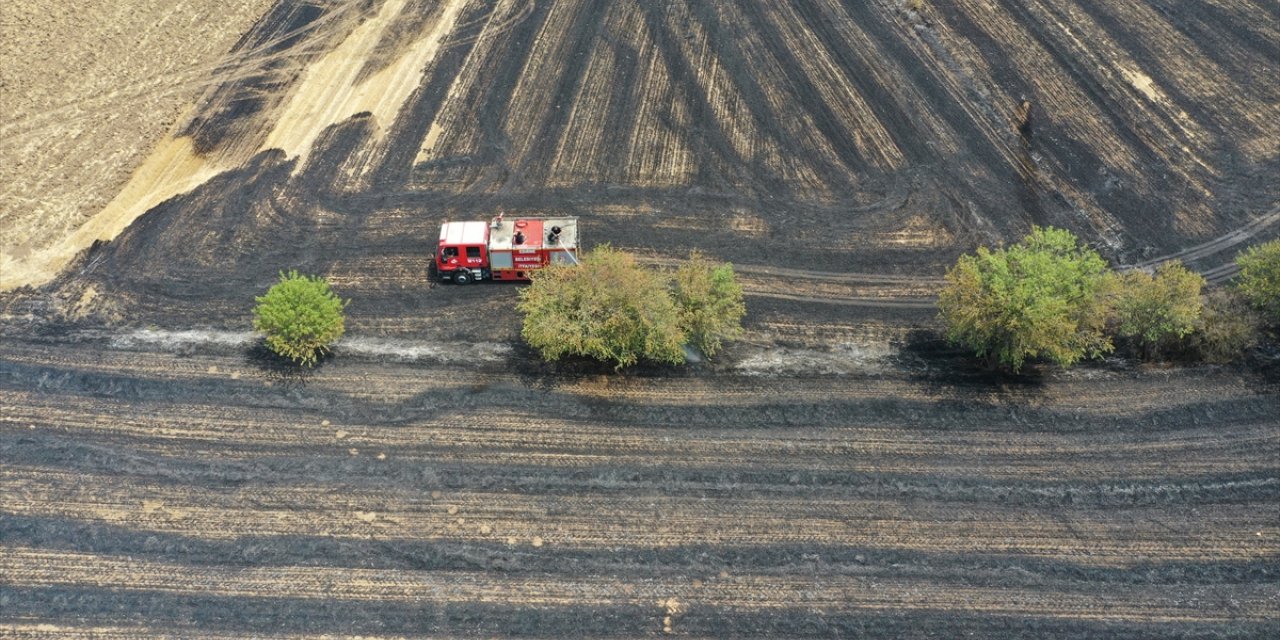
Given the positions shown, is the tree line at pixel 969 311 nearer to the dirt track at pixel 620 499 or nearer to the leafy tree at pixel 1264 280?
the leafy tree at pixel 1264 280

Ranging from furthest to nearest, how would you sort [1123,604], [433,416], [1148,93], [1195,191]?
[1148,93], [1195,191], [433,416], [1123,604]

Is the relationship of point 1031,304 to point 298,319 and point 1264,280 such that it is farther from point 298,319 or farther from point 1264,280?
point 298,319

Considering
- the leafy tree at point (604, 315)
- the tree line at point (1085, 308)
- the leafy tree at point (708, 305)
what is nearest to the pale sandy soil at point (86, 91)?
the leafy tree at point (604, 315)

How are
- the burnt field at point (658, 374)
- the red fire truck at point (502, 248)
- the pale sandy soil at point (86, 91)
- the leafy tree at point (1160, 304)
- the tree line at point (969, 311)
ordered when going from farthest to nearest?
the pale sandy soil at point (86, 91) → the red fire truck at point (502, 248) → the leafy tree at point (1160, 304) → the tree line at point (969, 311) → the burnt field at point (658, 374)

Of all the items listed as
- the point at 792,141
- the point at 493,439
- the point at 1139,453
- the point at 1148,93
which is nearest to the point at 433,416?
the point at 493,439

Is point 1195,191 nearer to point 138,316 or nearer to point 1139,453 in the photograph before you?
point 1139,453

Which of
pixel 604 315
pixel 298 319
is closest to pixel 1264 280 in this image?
pixel 604 315

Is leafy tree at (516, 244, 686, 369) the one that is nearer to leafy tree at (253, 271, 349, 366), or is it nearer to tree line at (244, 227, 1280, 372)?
tree line at (244, 227, 1280, 372)
